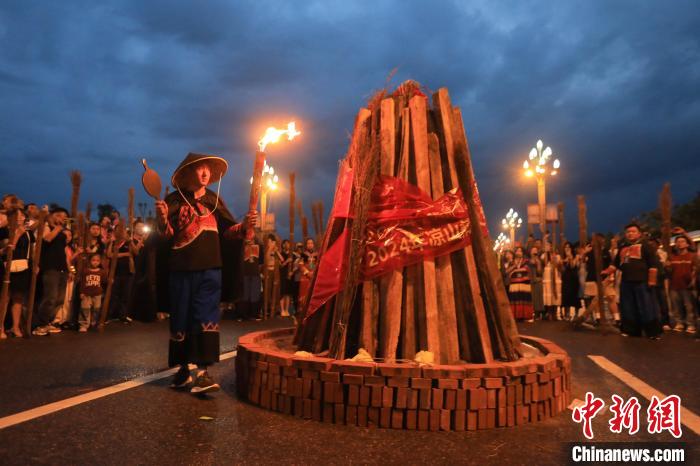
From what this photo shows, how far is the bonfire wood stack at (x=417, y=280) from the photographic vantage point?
3947mm

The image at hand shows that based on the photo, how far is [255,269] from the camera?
12.6 m

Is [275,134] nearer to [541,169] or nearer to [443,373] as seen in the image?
[443,373]

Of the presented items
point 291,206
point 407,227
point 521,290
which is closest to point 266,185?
point 291,206

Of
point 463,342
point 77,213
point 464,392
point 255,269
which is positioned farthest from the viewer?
point 255,269

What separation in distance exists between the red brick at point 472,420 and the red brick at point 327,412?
914 mm

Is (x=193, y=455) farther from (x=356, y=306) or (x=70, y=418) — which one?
(x=356, y=306)

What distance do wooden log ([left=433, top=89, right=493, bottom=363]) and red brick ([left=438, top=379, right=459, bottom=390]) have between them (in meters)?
0.71

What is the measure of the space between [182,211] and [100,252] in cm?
679

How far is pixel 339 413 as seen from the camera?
347cm

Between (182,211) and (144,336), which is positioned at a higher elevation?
(182,211)

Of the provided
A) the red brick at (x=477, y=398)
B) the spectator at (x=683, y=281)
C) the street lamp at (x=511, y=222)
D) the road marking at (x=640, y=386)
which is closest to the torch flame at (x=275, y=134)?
the red brick at (x=477, y=398)

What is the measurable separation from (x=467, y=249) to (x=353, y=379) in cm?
148

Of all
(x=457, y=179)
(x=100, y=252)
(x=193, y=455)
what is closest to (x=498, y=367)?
(x=457, y=179)

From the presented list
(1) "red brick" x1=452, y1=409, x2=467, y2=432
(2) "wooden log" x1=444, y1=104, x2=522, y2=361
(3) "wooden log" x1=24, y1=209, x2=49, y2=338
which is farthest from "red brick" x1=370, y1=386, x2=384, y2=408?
(3) "wooden log" x1=24, y1=209, x2=49, y2=338
